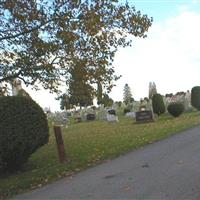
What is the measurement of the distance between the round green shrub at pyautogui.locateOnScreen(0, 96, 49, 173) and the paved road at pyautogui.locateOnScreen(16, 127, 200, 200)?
204 centimetres

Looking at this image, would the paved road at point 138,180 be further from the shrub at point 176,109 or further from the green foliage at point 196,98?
the green foliage at point 196,98

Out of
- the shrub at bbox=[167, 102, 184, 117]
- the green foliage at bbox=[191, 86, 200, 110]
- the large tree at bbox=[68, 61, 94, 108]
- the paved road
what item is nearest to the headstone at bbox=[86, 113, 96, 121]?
the green foliage at bbox=[191, 86, 200, 110]

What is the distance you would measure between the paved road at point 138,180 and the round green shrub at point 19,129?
6.69 ft

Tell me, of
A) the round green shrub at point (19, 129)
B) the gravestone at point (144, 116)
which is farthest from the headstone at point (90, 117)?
the round green shrub at point (19, 129)

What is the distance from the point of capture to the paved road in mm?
8633

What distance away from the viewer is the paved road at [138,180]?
8.63 m

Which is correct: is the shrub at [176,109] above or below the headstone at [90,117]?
below

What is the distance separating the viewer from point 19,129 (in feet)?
43.8

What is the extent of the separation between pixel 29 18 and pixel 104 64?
3.05 m

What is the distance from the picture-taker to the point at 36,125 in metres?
13.7

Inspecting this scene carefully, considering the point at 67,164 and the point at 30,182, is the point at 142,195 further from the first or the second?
the point at 67,164

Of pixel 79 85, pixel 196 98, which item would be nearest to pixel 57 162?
pixel 79 85

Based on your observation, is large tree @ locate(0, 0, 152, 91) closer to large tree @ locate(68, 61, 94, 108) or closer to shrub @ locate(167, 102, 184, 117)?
large tree @ locate(68, 61, 94, 108)

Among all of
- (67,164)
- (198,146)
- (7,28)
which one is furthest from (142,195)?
(7,28)
